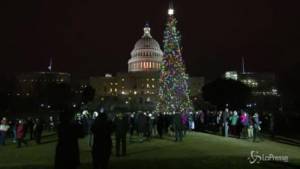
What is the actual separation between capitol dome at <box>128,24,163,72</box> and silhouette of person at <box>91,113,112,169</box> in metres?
139

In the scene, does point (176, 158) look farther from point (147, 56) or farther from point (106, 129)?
point (147, 56)

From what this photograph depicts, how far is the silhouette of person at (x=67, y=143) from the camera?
898cm

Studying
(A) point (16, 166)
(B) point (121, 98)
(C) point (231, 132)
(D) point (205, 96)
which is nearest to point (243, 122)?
(C) point (231, 132)

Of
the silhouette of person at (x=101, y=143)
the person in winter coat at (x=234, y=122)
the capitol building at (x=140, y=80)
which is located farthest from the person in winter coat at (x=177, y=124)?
the capitol building at (x=140, y=80)

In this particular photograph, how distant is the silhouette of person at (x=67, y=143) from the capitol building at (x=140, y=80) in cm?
13405

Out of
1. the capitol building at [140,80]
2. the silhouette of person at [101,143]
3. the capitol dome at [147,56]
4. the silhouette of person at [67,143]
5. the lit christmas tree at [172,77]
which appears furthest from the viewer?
the capitol dome at [147,56]

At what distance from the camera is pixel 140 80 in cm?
14925

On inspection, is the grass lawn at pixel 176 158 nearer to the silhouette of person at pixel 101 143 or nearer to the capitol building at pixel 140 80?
the silhouette of person at pixel 101 143

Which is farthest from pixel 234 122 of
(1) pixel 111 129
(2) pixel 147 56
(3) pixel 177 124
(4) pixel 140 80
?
(2) pixel 147 56

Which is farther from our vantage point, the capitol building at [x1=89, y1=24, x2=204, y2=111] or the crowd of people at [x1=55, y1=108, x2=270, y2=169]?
the capitol building at [x1=89, y1=24, x2=204, y2=111]

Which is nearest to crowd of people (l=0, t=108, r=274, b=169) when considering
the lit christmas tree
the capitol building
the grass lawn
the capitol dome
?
the grass lawn

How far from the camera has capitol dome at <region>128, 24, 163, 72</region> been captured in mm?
152750

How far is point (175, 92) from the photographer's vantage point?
2223 inches

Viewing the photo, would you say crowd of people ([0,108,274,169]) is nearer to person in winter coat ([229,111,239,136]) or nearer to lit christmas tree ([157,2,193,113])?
person in winter coat ([229,111,239,136])
